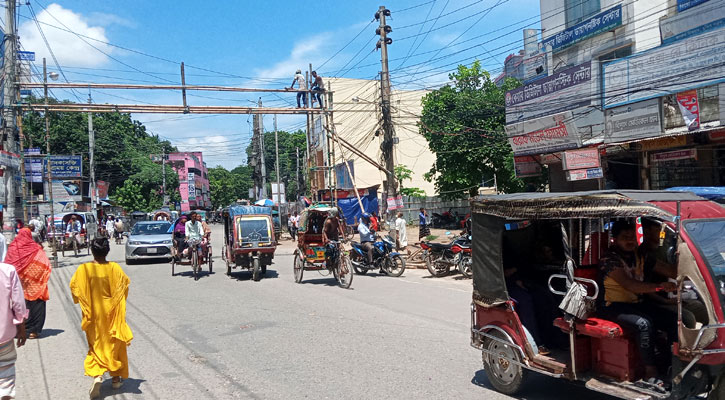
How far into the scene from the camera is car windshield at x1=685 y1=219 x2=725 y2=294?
149 inches

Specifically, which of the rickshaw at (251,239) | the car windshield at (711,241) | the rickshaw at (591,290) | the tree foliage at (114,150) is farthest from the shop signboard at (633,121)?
the tree foliage at (114,150)

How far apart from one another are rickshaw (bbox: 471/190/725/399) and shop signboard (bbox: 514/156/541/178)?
678 inches

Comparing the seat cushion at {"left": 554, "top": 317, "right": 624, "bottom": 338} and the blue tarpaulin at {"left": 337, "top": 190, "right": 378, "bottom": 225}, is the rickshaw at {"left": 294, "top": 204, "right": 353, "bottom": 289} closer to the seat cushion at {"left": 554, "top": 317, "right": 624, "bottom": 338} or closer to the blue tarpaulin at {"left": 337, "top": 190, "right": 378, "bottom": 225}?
the seat cushion at {"left": 554, "top": 317, "right": 624, "bottom": 338}

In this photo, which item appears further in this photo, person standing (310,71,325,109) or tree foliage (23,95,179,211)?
tree foliage (23,95,179,211)

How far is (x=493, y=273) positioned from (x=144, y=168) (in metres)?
62.8

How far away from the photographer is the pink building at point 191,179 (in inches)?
2712

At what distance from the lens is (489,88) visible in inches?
1249

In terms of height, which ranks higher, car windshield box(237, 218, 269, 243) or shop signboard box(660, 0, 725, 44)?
shop signboard box(660, 0, 725, 44)

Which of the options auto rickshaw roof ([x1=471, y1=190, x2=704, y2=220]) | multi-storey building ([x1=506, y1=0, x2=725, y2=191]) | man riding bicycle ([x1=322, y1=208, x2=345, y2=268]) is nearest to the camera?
auto rickshaw roof ([x1=471, y1=190, x2=704, y2=220])

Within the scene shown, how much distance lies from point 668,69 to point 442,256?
346 inches

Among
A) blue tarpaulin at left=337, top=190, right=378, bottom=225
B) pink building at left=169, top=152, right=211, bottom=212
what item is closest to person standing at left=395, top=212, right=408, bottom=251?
blue tarpaulin at left=337, top=190, right=378, bottom=225

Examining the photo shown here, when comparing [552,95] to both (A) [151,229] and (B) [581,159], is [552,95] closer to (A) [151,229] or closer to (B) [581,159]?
(B) [581,159]

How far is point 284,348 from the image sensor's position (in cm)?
745

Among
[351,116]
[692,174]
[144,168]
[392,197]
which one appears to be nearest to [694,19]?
[692,174]
